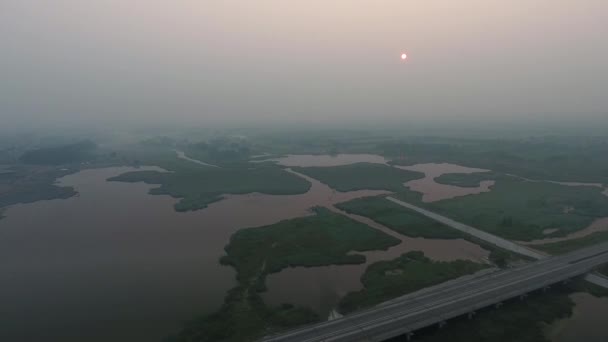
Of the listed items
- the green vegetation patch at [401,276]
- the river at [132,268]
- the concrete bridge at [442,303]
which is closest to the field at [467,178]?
the river at [132,268]

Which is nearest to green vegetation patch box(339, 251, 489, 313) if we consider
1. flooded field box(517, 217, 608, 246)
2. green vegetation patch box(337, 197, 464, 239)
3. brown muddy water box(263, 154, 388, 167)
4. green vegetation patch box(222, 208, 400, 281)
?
green vegetation patch box(222, 208, 400, 281)

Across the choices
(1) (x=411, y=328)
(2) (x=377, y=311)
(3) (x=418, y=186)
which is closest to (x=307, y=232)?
(2) (x=377, y=311)

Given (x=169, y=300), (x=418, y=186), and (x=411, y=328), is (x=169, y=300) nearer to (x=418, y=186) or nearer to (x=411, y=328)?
(x=411, y=328)

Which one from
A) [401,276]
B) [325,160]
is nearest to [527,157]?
[325,160]

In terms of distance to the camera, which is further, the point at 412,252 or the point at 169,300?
the point at 412,252

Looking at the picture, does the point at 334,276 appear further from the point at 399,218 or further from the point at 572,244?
the point at 572,244

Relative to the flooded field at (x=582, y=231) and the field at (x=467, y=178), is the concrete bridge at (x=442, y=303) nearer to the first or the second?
the flooded field at (x=582, y=231)
